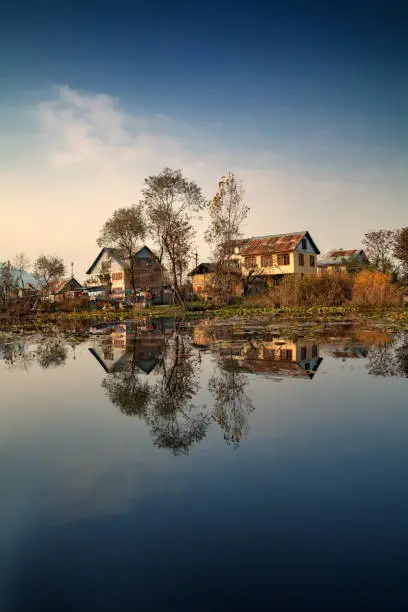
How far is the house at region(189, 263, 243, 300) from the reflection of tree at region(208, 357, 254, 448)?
31765mm

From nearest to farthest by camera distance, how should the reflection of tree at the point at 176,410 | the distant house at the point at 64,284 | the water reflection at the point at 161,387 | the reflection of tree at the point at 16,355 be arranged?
the reflection of tree at the point at 176,410 → the water reflection at the point at 161,387 → the reflection of tree at the point at 16,355 → the distant house at the point at 64,284

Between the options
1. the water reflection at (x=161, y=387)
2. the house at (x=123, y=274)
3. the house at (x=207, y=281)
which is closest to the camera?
the water reflection at (x=161, y=387)

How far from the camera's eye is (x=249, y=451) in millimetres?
3900

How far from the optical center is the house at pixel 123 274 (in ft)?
199

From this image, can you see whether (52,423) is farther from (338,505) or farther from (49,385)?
(338,505)

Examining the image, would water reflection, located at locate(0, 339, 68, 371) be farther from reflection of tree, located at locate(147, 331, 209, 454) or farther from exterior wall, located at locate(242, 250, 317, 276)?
exterior wall, located at locate(242, 250, 317, 276)

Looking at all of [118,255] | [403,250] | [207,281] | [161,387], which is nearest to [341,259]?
[403,250]

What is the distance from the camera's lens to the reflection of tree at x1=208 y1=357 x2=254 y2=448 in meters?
4.51

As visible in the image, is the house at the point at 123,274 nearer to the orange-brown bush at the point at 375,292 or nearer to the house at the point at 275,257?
the house at the point at 275,257

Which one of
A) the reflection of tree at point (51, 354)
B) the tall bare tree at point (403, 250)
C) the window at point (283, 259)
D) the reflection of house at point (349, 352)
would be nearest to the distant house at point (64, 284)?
the window at point (283, 259)

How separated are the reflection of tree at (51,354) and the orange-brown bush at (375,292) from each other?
65.0 ft

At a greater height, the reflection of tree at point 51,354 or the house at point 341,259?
the house at point 341,259

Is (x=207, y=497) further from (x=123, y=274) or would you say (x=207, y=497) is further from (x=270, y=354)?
(x=123, y=274)

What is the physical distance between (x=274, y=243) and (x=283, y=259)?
257cm
